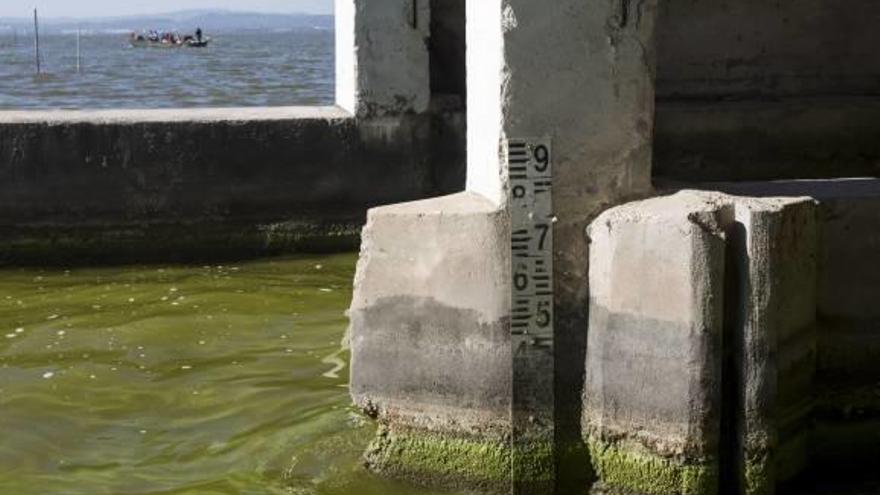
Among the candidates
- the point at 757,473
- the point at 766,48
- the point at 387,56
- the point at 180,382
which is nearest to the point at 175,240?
the point at 387,56

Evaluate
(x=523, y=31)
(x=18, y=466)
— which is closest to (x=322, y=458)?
(x=18, y=466)

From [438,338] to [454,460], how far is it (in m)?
0.40

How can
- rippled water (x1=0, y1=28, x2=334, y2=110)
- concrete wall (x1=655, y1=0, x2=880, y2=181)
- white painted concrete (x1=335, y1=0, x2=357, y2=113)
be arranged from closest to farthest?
white painted concrete (x1=335, y1=0, x2=357, y2=113) < concrete wall (x1=655, y1=0, x2=880, y2=181) < rippled water (x1=0, y1=28, x2=334, y2=110)

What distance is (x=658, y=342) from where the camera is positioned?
4.11 meters

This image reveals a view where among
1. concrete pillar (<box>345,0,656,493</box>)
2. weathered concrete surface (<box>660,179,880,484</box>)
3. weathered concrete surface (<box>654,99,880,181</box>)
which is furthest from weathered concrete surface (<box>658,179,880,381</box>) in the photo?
weathered concrete surface (<box>654,99,880,181</box>)

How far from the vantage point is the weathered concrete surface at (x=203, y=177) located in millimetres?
7758

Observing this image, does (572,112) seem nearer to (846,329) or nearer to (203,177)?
(846,329)

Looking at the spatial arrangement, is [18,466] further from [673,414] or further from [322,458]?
[673,414]

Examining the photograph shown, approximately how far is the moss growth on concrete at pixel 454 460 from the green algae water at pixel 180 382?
0.23 feet

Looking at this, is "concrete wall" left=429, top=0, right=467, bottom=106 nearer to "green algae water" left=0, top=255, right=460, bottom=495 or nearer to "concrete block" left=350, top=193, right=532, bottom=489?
"green algae water" left=0, top=255, right=460, bottom=495

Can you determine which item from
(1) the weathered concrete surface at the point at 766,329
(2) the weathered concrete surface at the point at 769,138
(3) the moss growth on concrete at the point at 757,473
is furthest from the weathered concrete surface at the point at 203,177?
(3) the moss growth on concrete at the point at 757,473

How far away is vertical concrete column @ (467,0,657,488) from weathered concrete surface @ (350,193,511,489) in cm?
17

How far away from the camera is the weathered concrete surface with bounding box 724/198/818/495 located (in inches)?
161

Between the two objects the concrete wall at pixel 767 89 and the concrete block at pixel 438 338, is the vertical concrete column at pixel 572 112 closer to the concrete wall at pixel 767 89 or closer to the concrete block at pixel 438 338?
the concrete block at pixel 438 338
